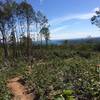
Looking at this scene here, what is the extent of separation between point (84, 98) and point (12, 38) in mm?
33601

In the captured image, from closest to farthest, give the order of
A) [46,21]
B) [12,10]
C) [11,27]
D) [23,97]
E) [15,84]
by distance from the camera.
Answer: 1. [23,97]
2. [15,84]
3. [12,10]
4. [11,27]
5. [46,21]

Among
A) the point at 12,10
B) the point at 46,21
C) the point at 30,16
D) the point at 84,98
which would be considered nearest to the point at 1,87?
the point at 84,98

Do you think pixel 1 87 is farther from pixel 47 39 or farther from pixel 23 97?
pixel 47 39

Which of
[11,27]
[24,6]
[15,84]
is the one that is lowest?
[15,84]

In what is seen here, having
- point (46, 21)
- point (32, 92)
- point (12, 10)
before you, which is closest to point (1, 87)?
point (32, 92)

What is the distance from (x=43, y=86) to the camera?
13.0 m

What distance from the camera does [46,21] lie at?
4531 cm

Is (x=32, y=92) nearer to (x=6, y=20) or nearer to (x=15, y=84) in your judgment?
(x=15, y=84)

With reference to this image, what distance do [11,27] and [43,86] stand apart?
29201mm

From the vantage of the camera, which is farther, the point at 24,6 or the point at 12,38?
the point at 12,38

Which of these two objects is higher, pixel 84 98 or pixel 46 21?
pixel 46 21

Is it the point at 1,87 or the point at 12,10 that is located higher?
the point at 12,10

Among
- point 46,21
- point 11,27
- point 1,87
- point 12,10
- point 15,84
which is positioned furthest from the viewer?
point 46,21

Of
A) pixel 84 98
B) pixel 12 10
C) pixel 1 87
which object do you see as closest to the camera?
pixel 84 98
